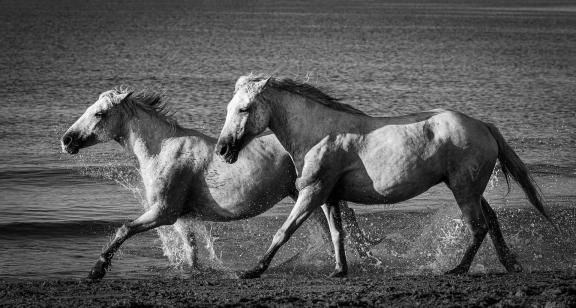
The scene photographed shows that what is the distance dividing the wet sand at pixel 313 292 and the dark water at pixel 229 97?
Result: 3.70 feet

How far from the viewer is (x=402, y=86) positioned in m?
31.8

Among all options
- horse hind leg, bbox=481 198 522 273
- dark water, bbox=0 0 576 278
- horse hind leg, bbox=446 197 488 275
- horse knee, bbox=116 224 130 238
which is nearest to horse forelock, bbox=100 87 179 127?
horse knee, bbox=116 224 130 238

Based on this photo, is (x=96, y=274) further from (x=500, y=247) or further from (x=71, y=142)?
(x=500, y=247)

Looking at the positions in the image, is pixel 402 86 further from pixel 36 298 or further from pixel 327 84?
pixel 36 298

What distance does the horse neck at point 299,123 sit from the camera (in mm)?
9703

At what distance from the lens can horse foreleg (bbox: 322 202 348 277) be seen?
33.0 ft

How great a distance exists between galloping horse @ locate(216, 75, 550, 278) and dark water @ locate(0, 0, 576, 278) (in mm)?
1144

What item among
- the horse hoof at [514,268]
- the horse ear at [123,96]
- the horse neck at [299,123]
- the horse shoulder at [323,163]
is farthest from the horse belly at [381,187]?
the horse ear at [123,96]

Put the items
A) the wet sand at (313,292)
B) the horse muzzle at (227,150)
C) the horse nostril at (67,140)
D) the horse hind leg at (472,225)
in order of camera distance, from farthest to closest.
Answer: the horse nostril at (67,140) < the horse hind leg at (472,225) < the horse muzzle at (227,150) < the wet sand at (313,292)

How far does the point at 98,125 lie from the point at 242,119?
164 cm

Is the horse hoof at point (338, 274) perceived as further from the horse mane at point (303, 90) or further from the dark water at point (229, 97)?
the horse mane at point (303, 90)

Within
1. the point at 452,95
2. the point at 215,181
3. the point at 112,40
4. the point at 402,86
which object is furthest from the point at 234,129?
the point at 112,40

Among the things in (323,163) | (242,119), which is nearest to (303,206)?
(323,163)

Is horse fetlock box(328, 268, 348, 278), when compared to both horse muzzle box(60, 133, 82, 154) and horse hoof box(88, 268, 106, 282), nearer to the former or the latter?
horse hoof box(88, 268, 106, 282)
